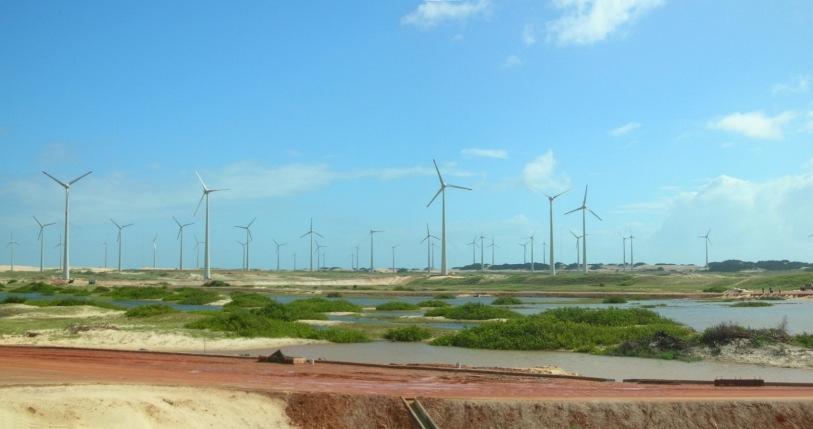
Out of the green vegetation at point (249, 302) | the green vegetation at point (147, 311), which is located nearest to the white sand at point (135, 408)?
the green vegetation at point (147, 311)

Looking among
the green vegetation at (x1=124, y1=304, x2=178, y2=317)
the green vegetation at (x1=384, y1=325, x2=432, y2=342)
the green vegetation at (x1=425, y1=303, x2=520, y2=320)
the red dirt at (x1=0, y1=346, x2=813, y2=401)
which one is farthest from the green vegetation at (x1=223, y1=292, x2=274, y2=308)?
the red dirt at (x1=0, y1=346, x2=813, y2=401)

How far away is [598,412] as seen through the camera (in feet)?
48.1

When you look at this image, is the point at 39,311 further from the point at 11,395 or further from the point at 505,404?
the point at 505,404

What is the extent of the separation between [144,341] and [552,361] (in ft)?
58.5

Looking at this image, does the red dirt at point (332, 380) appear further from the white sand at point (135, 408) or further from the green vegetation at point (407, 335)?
the green vegetation at point (407, 335)

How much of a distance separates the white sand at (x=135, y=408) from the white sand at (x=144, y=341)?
15406 mm

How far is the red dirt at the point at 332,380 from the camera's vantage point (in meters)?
16.5

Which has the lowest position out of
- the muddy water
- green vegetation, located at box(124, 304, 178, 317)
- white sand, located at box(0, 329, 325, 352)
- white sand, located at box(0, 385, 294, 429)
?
the muddy water

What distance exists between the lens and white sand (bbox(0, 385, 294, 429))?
1280 cm

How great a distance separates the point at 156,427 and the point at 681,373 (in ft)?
57.4

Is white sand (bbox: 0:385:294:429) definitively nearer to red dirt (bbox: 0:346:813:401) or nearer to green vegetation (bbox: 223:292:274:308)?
red dirt (bbox: 0:346:813:401)

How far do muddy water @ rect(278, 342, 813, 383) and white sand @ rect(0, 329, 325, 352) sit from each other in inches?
70.6

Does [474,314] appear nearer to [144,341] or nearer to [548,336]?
[548,336]

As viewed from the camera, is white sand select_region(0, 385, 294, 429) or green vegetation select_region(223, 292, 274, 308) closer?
white sand select_region(0, 385, 294, 429)
